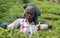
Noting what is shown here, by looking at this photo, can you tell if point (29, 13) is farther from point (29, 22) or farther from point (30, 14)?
point (29, 22)

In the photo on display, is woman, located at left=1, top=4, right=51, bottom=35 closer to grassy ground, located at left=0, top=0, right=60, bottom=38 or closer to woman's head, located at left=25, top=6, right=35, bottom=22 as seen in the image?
woman's head, located at left=25, top=6, right=35, bottom=22

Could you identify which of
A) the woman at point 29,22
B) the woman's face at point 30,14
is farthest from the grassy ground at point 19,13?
the woman's face at point 30,14

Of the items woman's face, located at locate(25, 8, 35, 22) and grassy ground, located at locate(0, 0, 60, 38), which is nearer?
woman's face, located at locate(25, 8, 35, 22)

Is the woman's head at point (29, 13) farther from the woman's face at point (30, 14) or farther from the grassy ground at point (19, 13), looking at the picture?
the grassy ground at point (19, 13)

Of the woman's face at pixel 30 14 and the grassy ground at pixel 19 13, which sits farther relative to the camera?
the grassy ground at pixel 19 13

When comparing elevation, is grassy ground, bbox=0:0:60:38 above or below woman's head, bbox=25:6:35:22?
below

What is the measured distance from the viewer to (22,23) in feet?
13.8

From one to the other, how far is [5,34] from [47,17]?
21.8ft

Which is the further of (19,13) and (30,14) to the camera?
(19,13)

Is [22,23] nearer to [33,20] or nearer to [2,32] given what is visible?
[33,20]

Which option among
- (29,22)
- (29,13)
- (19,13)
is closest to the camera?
(29,13)

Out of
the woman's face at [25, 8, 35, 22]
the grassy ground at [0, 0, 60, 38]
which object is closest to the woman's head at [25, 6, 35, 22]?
the woman's face at [25, 8, 35, 22]

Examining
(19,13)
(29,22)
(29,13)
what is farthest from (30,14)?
(19,13)

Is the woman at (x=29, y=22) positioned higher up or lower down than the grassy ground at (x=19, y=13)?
higher up
